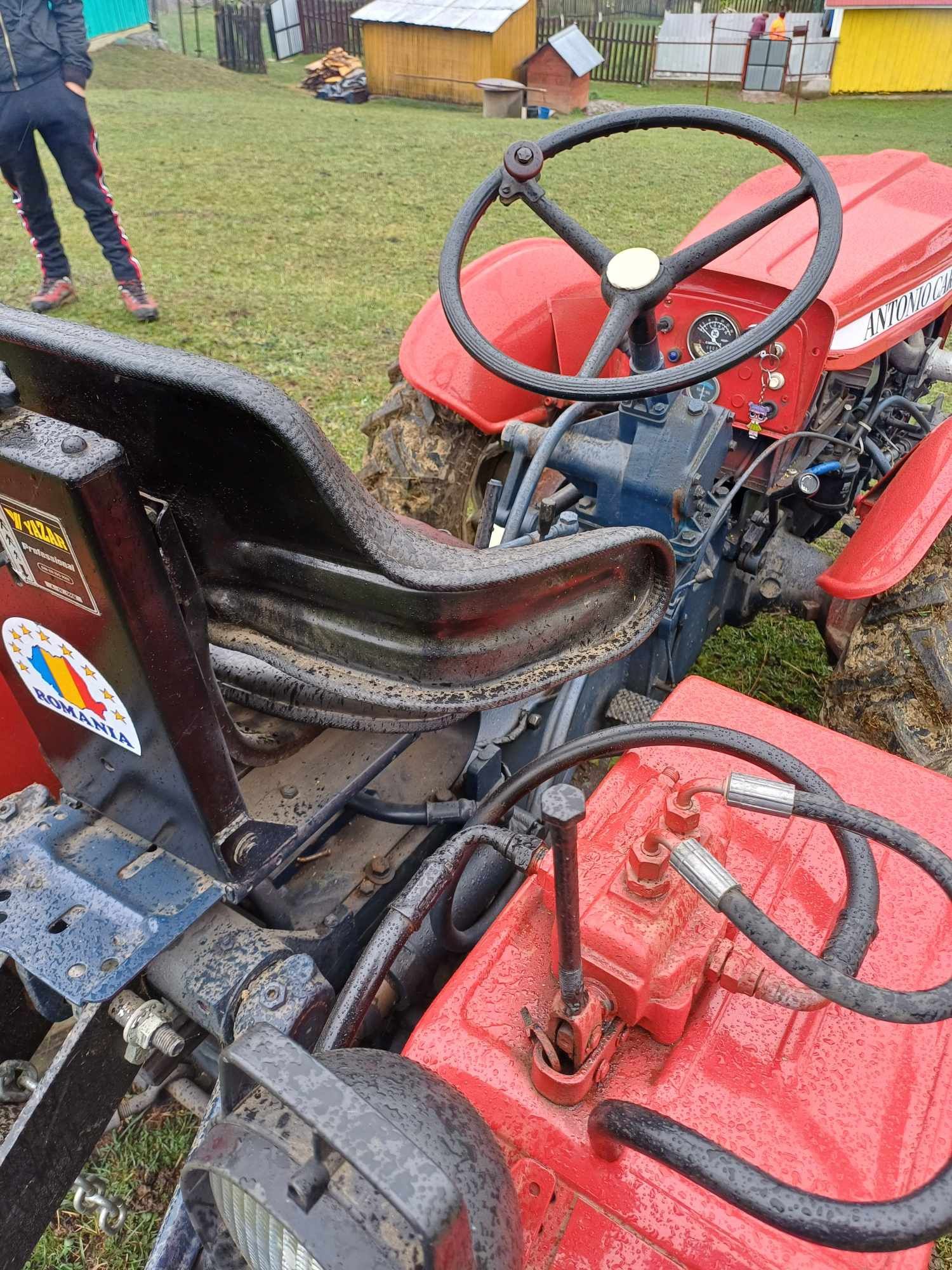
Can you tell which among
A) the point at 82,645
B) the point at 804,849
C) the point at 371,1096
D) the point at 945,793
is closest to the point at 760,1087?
the point at 804,849

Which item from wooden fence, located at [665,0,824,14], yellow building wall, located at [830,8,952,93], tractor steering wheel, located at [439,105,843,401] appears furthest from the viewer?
wooden fence, located at [665,0,824,14]

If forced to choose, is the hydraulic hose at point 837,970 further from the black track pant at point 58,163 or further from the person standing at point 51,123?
the black track pant at point 58,163

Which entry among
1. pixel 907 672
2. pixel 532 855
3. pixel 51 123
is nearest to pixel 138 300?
pixel 51 123

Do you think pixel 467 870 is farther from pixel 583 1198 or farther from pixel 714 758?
pixel 583 1198

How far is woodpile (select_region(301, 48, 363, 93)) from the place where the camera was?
1412 centimetres

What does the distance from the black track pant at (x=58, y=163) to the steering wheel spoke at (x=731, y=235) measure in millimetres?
4345

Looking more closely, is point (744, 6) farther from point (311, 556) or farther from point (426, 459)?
point (311, 556)

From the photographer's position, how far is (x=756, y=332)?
1609mm

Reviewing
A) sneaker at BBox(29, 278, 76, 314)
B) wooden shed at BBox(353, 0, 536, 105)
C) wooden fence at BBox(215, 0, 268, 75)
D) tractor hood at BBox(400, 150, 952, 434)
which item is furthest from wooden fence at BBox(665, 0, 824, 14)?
tractor hood at BBox(400, 150, 952, 434)

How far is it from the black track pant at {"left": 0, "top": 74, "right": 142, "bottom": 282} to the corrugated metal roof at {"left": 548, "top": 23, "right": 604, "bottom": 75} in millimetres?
9943

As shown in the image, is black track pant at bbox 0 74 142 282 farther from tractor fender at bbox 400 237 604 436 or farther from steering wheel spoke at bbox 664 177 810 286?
steering wheel spoke at bbox 664 177 810 286

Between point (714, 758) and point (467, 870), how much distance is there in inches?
18.5

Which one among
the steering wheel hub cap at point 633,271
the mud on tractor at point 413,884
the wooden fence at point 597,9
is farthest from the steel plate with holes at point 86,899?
the wooden fence at point 597,9

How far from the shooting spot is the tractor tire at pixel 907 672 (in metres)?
1.95
